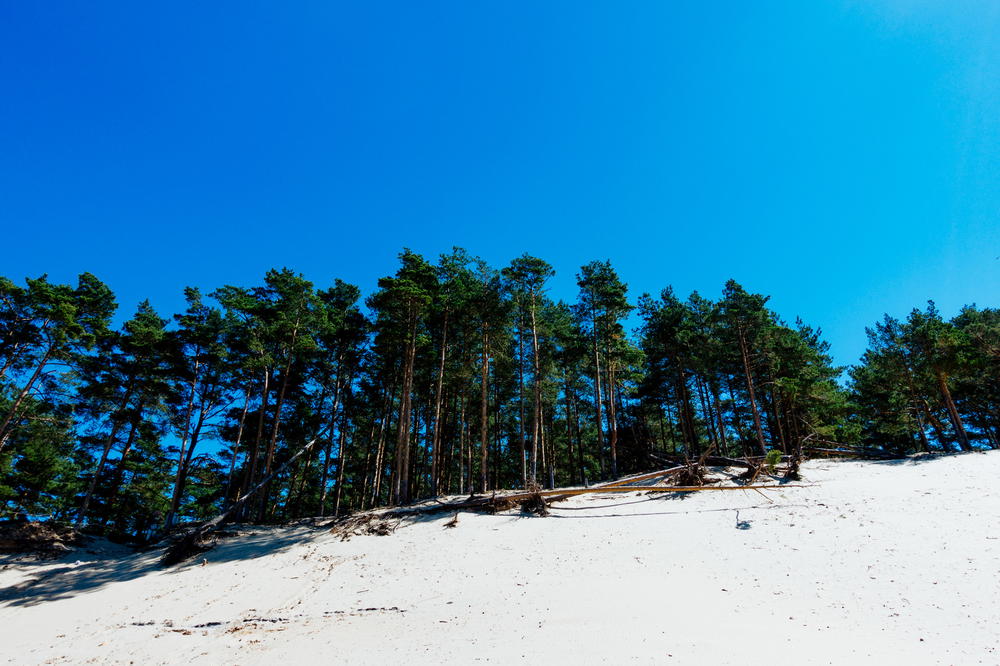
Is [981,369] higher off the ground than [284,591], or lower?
higher

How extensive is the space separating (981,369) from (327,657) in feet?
128

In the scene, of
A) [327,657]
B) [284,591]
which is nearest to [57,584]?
[284,591]

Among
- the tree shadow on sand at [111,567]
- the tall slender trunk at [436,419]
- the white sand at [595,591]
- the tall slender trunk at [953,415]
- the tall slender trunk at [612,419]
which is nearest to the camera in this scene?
the white sand at [595,591]

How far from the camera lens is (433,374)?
25406 mm

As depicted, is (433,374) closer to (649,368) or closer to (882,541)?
(649,368)

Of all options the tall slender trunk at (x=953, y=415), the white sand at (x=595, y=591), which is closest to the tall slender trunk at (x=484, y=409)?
the white sand at (x=595, y=591)

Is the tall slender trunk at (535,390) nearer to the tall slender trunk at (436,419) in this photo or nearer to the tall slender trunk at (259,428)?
the tall slender trunk at (436,419)

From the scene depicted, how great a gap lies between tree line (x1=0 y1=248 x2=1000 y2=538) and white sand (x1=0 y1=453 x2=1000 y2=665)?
7175 mm

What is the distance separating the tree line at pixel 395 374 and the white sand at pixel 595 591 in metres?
7.17

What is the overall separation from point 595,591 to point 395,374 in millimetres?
19168

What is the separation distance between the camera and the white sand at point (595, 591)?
5.36m

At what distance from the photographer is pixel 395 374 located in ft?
80.1

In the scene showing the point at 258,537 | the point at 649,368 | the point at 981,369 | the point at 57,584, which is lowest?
the point at 57,584

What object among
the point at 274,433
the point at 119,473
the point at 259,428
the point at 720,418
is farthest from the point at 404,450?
the point at 720,418
